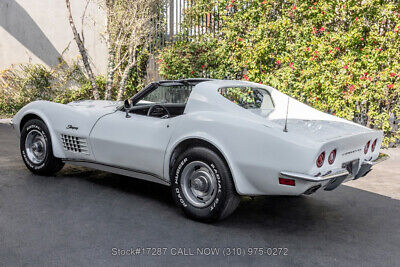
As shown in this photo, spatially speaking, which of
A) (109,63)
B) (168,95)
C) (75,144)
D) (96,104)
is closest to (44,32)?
(109,63)

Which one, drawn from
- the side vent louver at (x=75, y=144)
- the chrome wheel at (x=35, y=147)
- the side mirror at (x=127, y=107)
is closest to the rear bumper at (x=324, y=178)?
the side mirror at (x=127, y=107)

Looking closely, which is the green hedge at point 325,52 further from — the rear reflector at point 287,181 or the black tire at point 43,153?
the rear reflector at point 287,181

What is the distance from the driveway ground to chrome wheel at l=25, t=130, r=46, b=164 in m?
0.24

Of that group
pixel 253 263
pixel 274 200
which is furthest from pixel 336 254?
pixel 274 200

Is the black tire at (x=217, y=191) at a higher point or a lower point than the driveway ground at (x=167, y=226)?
higher

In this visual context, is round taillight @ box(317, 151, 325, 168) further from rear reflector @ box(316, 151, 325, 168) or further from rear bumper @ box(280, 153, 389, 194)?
rear bumper @ box(280, 153, 389, 194)

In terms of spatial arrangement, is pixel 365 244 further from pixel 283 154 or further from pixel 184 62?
pixel 184 62

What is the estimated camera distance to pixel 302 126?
4016 millimetres

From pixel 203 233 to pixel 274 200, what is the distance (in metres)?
1.43

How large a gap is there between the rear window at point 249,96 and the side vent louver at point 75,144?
1806 millimetres

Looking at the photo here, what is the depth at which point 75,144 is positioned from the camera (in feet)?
16.8

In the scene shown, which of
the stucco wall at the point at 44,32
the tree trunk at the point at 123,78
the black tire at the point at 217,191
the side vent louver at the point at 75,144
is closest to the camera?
the black tire at the point at 217,191

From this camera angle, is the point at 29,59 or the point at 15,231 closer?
the point at 15,231

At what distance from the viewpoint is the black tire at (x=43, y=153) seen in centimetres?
536
